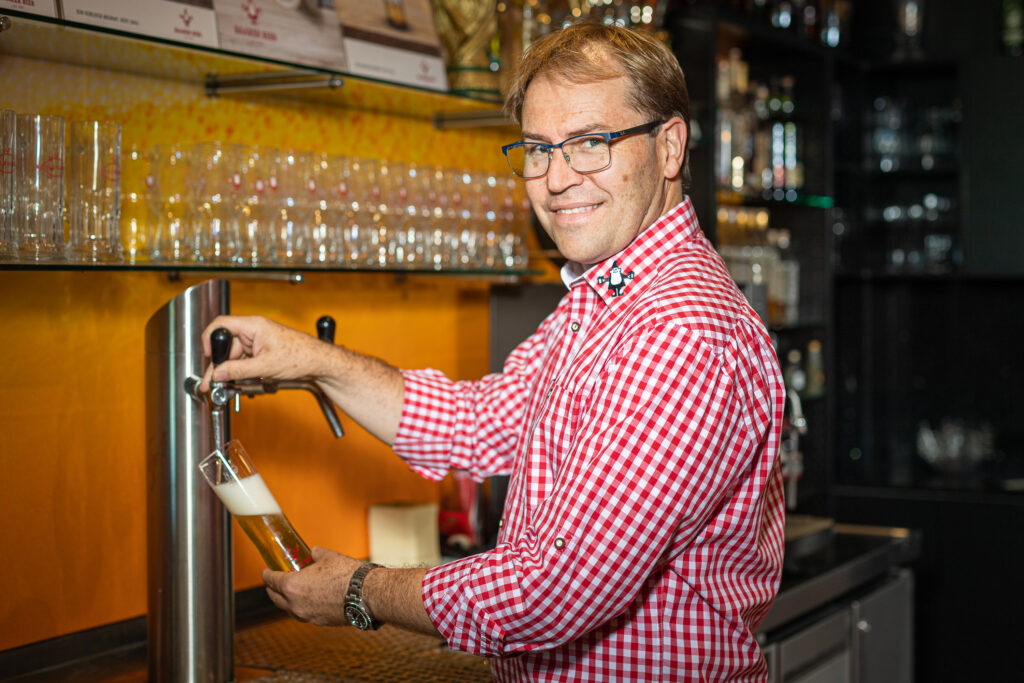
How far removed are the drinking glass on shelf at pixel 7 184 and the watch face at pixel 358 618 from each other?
2.38 ft

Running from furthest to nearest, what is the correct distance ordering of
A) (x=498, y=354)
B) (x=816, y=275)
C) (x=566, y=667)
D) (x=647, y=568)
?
(x=816, y=275)
(x=498, y=354)
(x=566, y=667)
(x=647, y=568)

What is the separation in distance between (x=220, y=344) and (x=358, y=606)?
1.54ft

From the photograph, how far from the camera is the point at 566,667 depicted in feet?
5.08

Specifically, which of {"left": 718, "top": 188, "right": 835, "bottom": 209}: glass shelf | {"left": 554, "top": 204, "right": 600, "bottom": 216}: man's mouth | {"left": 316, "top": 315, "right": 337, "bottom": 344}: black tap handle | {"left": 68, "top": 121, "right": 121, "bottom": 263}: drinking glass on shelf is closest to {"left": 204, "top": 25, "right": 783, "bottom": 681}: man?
{"left": 554, "top": 204, "right": 600, "bottom": 216}: man's mouth

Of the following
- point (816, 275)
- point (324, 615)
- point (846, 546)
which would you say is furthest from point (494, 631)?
point (816, 275)

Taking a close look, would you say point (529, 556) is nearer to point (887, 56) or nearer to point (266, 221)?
point (266, 221)

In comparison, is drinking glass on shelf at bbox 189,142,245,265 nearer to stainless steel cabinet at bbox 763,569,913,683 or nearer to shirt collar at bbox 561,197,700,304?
shirt collar at bbox 561,197,700,304

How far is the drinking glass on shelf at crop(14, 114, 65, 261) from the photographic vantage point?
1703mm

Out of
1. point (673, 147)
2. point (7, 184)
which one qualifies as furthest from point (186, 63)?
point (673, 147)

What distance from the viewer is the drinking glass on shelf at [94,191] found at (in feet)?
5.93

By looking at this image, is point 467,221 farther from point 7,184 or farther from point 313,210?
point 7,184

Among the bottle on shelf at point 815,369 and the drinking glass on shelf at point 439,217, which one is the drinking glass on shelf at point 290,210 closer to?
the drinking glass on shelf at point 439,217

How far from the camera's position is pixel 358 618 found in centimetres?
153

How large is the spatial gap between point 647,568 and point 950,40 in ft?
13.2
